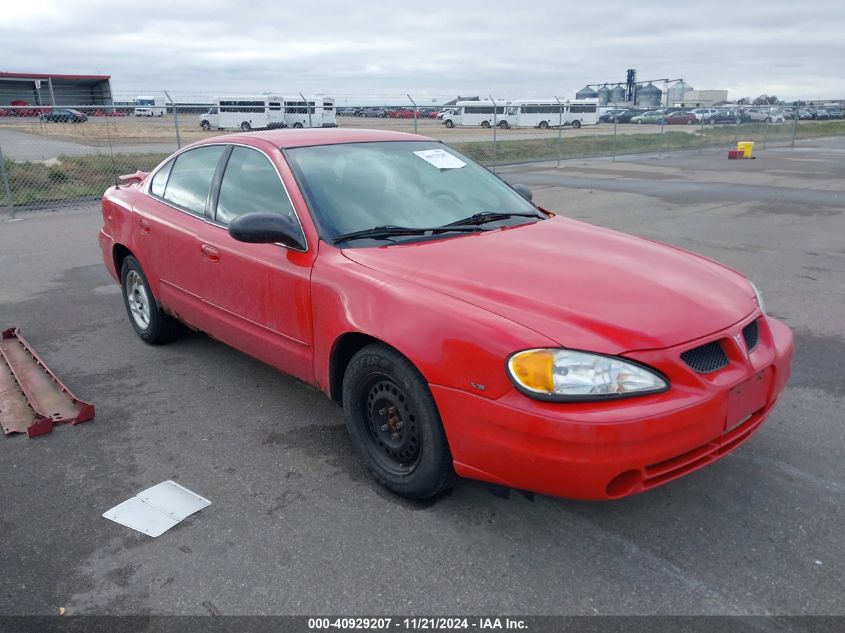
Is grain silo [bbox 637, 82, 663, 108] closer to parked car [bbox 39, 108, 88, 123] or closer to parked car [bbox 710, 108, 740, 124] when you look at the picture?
parked car [bbox 710, 108, 740, 124]

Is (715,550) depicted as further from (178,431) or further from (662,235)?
(662,235)

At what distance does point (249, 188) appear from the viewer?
412 centimetres

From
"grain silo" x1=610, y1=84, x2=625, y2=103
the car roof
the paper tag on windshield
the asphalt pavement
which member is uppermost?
"grain silo" x1=610, y1=84, x2=625, y2=103

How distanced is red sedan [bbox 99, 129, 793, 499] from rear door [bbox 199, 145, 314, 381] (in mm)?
13

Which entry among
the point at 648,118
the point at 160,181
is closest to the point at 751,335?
the point at 160,181

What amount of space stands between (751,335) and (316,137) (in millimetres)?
2659

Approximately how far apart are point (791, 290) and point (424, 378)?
5.22 meters

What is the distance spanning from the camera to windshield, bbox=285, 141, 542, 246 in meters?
3.71

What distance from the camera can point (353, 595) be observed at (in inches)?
104

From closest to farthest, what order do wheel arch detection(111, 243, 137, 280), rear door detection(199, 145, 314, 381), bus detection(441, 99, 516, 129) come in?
rear door detection(199, 145, 314, 381)
wheel arch detection(111, 243, 137, 280)
bus detection(441, 99, 516, 129)

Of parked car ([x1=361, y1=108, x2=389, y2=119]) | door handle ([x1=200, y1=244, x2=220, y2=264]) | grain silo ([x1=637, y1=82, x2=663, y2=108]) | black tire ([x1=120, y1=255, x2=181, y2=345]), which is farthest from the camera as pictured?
grain silo ([x1=637, y1=82, x2=663, y2=108])

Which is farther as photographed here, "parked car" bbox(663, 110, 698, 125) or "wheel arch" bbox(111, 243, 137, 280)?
"parked car" bbox(663, 110, 698, 125)

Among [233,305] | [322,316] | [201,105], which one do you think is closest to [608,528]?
[322,316]

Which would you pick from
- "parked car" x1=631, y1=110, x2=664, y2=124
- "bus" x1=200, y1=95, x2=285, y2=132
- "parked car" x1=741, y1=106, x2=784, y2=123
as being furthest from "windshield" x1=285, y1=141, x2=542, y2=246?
"parked car" x1=631, y1=110, x2=664, y2=124
